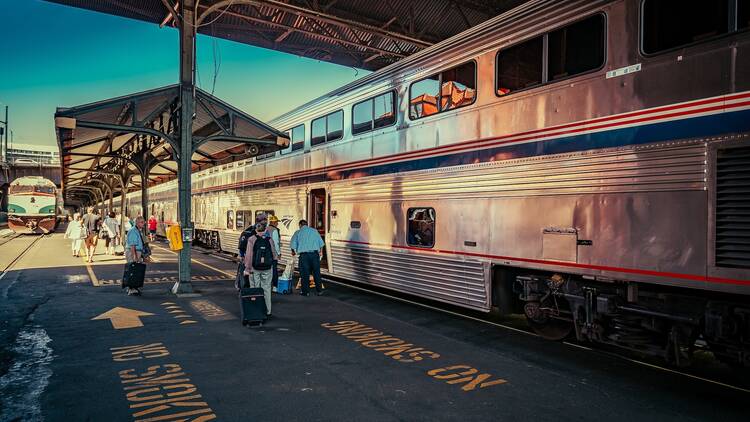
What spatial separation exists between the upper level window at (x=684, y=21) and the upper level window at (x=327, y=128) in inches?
262

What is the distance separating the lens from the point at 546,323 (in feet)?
23.3

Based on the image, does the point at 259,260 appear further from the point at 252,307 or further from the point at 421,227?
the point at 421,227

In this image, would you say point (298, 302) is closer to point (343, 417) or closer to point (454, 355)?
point (454, 355)

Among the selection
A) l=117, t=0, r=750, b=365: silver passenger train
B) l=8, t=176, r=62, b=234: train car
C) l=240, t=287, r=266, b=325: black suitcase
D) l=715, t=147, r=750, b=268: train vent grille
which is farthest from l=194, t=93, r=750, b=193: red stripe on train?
l=8, t=176, r=62, b=234: train car

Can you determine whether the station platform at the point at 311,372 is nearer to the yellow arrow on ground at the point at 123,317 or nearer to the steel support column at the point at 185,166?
the yellow arrow on ground at the point at 123,317

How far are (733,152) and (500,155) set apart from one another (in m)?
2.90

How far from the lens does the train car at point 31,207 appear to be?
111 ft

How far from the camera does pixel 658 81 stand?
5.33 meters

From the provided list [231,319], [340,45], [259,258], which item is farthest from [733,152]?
[340,45]

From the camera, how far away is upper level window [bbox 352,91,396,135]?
9.47 metres

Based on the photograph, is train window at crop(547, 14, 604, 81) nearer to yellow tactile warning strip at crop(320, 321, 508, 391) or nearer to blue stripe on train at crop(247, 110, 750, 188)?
blue stripe on train at crop(247, 110, 750, 188)

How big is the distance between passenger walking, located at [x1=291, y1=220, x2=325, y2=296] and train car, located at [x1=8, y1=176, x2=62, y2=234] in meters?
31.4

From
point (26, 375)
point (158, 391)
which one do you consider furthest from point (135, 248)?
point (158, 391)

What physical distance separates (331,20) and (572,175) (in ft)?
38.0
